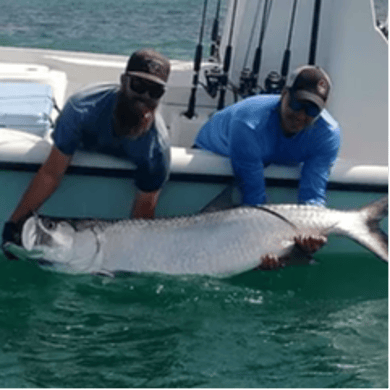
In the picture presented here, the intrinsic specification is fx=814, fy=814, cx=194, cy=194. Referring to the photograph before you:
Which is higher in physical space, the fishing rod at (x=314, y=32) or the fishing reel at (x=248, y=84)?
the fishing rod at (x=314, y=32)

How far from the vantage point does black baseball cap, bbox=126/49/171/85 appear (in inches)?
184

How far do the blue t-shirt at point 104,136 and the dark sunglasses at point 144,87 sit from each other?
0.24m

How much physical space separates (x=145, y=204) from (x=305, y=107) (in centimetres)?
118

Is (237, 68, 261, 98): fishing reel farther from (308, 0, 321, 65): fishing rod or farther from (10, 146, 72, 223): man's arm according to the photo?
(10, 146, 72, 223): man's arm

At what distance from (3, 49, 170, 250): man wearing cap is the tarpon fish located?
0.23 metres

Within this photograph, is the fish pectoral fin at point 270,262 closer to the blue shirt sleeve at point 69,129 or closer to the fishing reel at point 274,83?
the blue shirt sleeve at point 69,129

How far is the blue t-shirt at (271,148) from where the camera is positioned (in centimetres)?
507

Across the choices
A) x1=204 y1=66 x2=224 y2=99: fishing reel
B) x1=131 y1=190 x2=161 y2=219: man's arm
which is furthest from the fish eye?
x1=204 y1=66 x2=224 y2=99: fishing reel

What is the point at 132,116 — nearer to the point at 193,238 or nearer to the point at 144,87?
the point at 144,87

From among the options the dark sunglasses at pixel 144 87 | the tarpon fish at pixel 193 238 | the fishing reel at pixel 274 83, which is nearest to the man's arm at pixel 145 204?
the tarpon fish at pixel 193 238

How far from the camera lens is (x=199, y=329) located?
16.2 ft

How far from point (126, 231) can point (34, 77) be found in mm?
2222

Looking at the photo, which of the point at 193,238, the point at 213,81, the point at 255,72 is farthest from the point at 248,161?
the point at 213,81

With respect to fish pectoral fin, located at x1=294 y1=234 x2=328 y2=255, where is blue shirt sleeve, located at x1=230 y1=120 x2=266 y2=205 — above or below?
above
